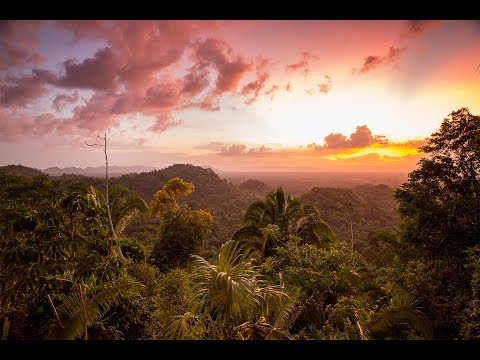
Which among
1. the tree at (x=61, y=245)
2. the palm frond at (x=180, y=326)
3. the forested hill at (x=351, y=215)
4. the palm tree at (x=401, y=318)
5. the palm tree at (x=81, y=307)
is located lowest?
the forested hill at (x=351, y=215)

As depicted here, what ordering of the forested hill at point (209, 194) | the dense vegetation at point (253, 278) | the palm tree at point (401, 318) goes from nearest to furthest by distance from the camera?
the dense vegetation at point (253, 278) → the palm tree at point (401, 318) → the forested hill at point (209, 194)

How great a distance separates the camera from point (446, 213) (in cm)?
579

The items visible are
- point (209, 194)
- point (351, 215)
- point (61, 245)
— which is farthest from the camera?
point (209, 194)

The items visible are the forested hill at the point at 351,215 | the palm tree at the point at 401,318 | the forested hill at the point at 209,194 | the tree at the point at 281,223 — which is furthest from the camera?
the forested hill at the point at 351,215

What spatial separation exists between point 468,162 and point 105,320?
8101mm

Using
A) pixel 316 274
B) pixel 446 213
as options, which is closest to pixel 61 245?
pixel 316 274

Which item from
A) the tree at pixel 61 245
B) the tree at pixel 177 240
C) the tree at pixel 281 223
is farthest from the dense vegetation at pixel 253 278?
the tree at pixel 177 240

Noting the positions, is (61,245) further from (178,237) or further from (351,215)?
(351,215)

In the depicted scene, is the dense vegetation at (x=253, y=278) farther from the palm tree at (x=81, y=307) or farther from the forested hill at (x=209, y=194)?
the forested hill at (x=209, y=194)

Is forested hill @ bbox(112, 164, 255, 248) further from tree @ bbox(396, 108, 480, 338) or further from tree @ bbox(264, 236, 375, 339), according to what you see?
tree @ bbox(396, 108, 480, 338)

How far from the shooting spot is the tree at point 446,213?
5629mm

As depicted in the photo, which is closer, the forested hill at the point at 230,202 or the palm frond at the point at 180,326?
the palm frond at the point at 180,326
